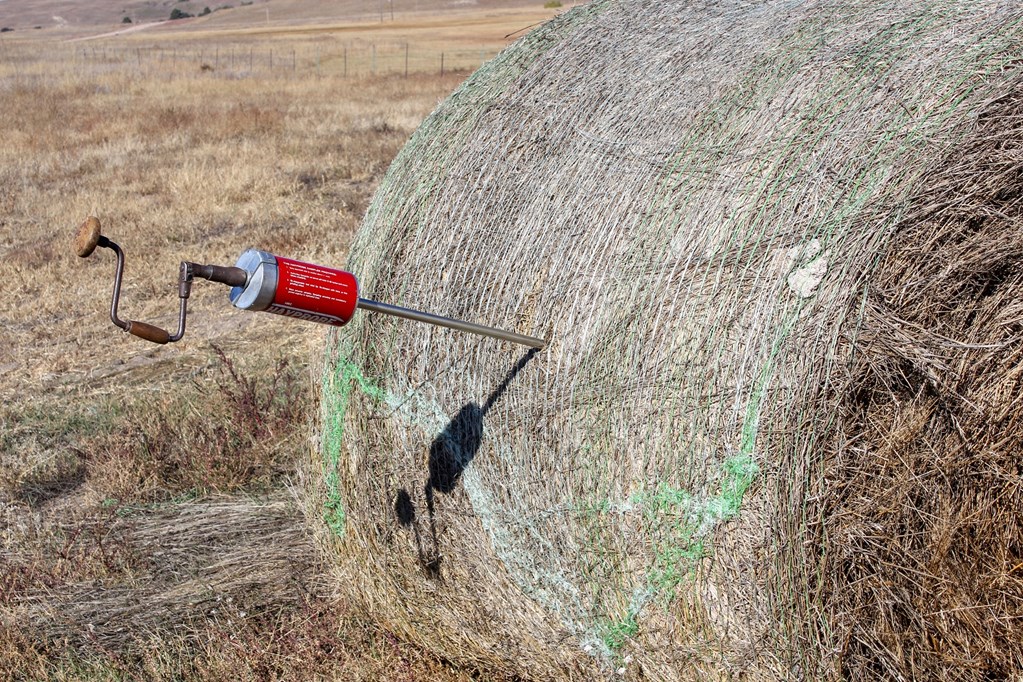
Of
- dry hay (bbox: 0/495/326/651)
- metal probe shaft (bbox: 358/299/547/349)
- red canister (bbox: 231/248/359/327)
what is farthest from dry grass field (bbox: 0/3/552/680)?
red canister (bbox: 231/248/359/327)

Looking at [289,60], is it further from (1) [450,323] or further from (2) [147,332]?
(2) [147,332]

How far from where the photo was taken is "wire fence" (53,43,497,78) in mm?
31913

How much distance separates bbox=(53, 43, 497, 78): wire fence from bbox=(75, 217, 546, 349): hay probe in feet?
93.8

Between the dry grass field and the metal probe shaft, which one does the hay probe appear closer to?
the metal probe shaft

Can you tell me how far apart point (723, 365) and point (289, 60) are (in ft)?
130

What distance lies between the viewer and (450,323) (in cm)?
302

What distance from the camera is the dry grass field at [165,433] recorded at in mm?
4191

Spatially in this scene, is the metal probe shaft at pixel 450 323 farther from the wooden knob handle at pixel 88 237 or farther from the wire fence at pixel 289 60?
the wire fence at pixel 289 60

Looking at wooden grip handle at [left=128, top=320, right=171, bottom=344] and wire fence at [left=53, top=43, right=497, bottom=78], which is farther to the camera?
wire fence at [left=53, top=43, right=497, bottom=78]

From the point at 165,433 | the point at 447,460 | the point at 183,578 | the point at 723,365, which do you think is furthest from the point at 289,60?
the point at 723,365

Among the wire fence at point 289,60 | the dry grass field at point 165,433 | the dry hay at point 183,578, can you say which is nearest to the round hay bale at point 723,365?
the dry grass field at point 165,433

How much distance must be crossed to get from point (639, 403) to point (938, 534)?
3.52ft

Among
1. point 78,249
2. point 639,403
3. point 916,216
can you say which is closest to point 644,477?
point 639,403

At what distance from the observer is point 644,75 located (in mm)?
3719
